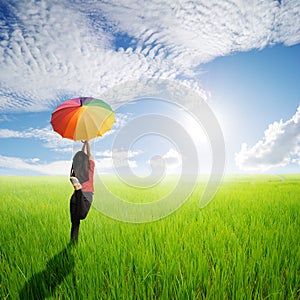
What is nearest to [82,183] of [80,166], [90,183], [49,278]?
[90,183]

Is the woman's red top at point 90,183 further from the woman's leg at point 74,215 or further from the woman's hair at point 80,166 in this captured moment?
the woman's leg at point 74,215

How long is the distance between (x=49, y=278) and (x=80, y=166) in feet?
3.92

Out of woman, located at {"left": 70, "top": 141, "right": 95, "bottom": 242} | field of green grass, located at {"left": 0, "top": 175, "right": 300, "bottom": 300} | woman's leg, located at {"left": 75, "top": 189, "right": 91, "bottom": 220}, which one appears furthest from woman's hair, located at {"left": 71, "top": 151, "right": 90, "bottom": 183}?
field of green grass, located at {"left": 0, "top": 175, "right": 300, "bottom": 300}

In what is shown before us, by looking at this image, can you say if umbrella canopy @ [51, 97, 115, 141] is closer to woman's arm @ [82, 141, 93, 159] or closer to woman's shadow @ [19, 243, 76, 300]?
woman's arm @ [82, 141, 93, 159]

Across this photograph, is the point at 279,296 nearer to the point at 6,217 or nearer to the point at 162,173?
the point at 162,173

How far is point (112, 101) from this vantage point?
12.6 ft

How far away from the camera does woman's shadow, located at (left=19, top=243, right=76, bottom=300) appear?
7.09ft

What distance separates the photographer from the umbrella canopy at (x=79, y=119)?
3.14 metres

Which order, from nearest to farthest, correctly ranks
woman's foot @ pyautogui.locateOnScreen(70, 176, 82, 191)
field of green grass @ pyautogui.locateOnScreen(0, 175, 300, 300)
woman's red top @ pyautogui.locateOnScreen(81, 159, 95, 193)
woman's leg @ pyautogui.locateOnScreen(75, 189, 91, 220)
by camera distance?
field of green grass @ pyautogui.locateOnScreen(0, 175, 300, 300), woman's foot @ pyautogui.locateOnScreen(70, 176, 82, 191), woman's leg @ pyautogui.locateOnScreen(75, 189, 91, 220), woman's red top @ pyautogui.locateOnScreen(81, 159, 95, 193)

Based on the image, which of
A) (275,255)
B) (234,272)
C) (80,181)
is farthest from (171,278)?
(80,181)

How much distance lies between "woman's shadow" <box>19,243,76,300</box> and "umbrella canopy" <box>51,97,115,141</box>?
1.37 meters

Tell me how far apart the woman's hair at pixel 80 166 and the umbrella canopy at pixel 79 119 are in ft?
0.79

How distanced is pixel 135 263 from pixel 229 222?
86.7 inches

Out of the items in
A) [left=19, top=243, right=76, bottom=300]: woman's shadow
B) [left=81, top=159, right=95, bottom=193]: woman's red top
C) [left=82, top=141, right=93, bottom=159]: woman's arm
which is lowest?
[left=19, top=243, right=76, bottom=300]: woman's shadow
